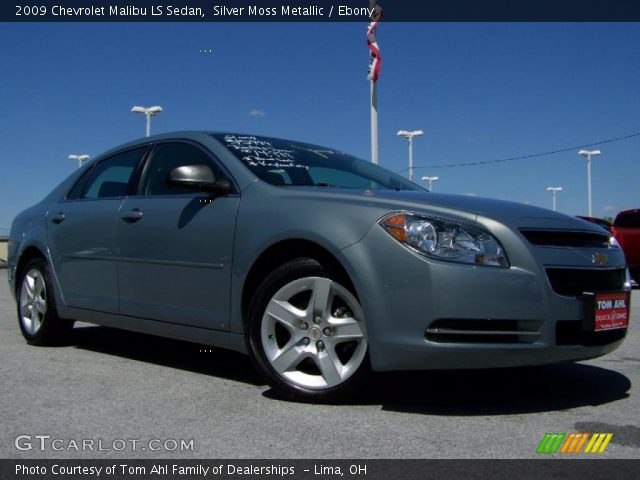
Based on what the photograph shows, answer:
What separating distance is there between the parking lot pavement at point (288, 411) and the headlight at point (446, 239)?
0.74 meters

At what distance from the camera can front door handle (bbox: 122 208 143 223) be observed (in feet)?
15.1

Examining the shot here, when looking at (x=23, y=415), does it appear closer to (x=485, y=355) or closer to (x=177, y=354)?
(x=177, y=354)

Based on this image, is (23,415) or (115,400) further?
(115,400)

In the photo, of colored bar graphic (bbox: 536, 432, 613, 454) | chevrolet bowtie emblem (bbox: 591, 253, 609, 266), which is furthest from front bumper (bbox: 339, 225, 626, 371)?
colored bar graphic (bbox: 536, 432, 613, 454)

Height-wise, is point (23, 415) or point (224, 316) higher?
point (224, 316)

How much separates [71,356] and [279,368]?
2.11 meters

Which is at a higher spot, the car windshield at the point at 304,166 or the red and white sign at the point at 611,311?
the car windshield at the point at 304,166

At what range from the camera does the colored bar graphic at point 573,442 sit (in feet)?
9.32

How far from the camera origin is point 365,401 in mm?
3611

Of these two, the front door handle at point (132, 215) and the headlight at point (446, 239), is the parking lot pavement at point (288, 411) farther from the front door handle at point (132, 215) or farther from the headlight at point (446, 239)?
the front door handle at point (132, 215)

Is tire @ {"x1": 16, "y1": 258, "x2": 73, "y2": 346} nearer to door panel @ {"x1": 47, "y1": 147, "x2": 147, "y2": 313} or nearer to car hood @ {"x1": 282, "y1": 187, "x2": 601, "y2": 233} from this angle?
door panel @ {"x1": 47, "y1": 147, "x2": 147, "y2": 313}
